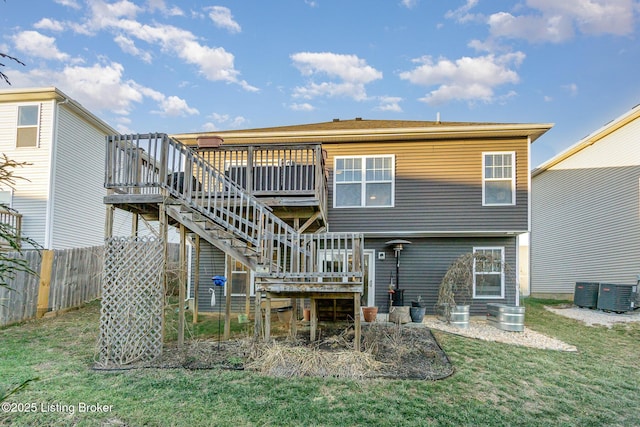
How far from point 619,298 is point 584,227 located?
4.04m

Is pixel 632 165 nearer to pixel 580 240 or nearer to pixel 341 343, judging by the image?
pixel 580 240

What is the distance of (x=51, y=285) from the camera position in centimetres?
988

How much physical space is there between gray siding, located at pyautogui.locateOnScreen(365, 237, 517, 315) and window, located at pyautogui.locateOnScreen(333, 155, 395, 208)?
4.27ft

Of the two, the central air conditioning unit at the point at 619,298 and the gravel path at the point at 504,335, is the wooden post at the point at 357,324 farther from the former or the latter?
the central air conditioning unit at the point at 619,298

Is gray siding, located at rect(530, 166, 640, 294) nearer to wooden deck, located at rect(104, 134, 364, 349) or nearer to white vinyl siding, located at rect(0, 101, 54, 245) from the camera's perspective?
wooden deck, located at rect(104, 134, 364, 349)

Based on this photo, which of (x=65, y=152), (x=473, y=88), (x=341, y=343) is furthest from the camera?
(x=473, y=88)

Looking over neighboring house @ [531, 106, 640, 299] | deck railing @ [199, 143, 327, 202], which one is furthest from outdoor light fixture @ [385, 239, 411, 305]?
neighboring house @ [531, 106, 640, 299]

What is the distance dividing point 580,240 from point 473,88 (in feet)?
24.6

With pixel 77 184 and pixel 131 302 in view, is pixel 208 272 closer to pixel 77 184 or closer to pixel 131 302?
pixel 77 184

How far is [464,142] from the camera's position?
10852 mm

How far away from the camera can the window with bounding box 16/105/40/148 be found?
11789mm

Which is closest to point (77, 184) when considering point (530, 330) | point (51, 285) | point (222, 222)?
point (51, 285)

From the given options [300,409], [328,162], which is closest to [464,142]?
[328,162]

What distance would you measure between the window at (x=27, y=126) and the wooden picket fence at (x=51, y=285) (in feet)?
12.9
